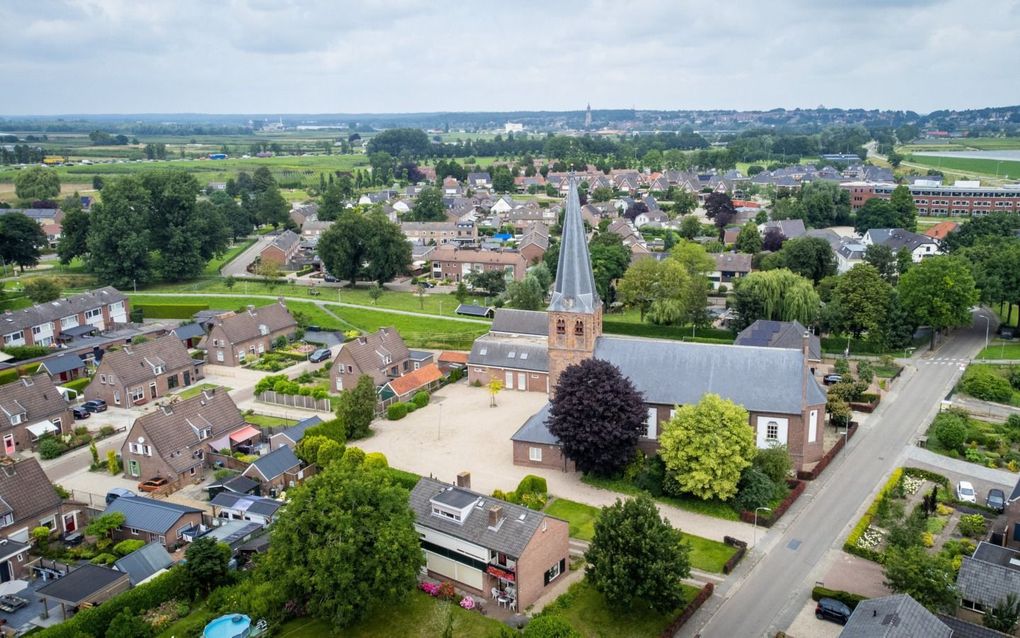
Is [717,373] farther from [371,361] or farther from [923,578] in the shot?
[371,361]

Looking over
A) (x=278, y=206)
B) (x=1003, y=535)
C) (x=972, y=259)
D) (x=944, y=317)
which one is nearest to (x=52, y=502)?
(x=1003, y=535)

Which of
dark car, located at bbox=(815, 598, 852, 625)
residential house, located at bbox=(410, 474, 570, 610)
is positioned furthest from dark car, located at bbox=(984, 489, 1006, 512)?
residential house, located at bbox=(410, 474, 570, 610)

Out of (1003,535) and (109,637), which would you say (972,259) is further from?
(109,637)

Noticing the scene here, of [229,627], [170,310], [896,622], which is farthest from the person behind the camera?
[170,310]

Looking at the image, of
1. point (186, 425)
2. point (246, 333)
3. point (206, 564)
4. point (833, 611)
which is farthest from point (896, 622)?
point (246, 333)

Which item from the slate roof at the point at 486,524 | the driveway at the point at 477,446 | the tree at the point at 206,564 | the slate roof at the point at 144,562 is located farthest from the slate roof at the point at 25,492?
the slate roof at the point at 486,524

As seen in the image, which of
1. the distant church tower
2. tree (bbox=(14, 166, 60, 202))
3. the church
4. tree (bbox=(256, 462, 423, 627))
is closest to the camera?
tree (bbox=(256, 462, 423, 627))

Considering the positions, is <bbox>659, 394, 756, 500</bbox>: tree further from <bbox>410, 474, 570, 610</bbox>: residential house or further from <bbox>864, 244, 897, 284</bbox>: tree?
<bbox>864, 244, 897, 284</bbox>: tree
